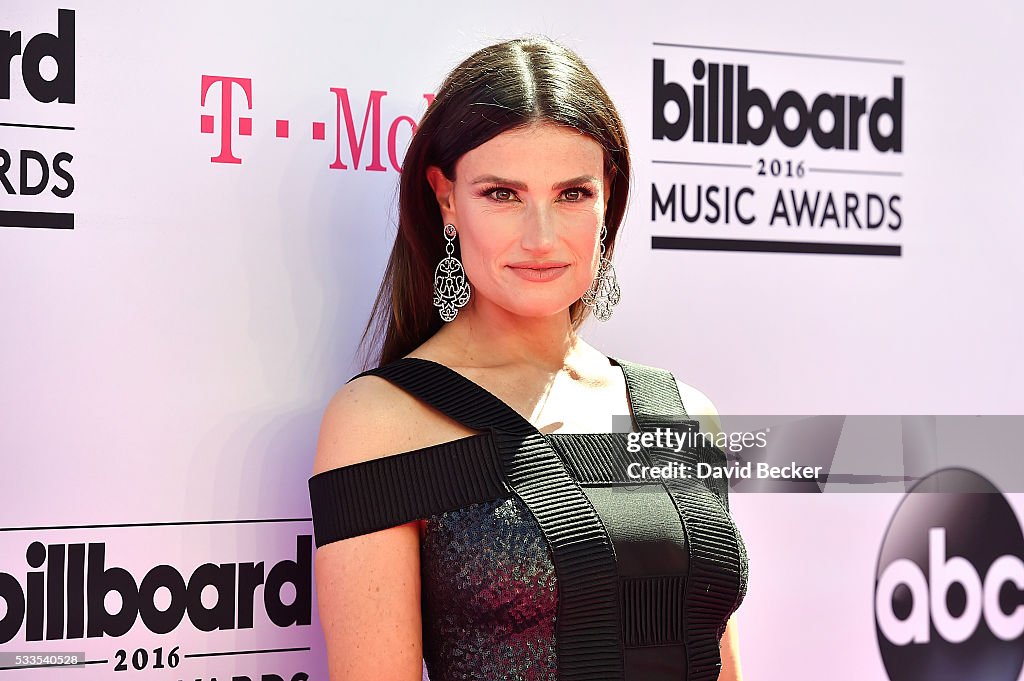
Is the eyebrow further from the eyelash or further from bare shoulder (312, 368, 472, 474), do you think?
bare shoulder (312, 368, 472, 474)

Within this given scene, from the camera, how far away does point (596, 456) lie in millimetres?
1867

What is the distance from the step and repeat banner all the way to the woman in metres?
0.29

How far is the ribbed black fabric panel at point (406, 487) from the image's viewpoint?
1.75m

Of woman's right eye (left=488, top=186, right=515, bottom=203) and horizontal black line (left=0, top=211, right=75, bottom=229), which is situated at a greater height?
woman's right eye (left=488, top=186, right=515, bottom=203)

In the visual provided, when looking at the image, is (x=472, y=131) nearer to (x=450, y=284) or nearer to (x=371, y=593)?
(x=450, y=284)

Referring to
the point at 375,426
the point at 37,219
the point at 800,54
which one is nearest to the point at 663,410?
the point at 375,426

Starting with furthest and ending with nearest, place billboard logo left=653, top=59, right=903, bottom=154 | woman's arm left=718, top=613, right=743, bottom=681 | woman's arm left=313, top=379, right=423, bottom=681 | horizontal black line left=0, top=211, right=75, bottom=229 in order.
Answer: billboard logo left=653, top=59, right=903, bottom=154, woman's arm left=718, top=613, right=743, bottom=681, horizontal black line left=0, top=211, right=75, bottom=229, woman's arm left=313, top=379, right=423, bottom=681

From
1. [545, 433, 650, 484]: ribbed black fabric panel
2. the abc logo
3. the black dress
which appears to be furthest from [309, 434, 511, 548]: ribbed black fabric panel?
the abc logo

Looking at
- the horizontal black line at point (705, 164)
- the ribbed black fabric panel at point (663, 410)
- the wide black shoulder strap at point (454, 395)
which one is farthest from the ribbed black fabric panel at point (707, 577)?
the horizontal black line at point (705, 164)

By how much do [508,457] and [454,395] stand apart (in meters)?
0.14

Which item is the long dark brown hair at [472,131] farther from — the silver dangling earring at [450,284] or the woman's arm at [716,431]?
the woman's arm at [716,431]

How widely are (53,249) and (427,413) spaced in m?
0.69

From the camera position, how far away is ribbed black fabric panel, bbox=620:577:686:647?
175cm

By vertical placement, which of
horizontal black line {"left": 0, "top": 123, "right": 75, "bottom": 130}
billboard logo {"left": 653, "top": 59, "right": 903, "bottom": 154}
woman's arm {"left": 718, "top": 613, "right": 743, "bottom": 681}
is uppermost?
billboard logo {"left": 653, "top": 59, "right": 903, "bottom": 154}
